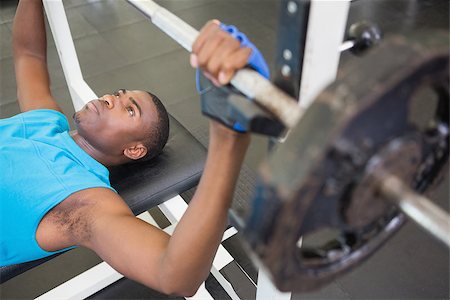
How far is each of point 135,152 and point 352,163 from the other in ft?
3.43

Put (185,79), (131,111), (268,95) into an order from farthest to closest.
Result: 1. (185,79)
2. (131,111)
3. (268,95)

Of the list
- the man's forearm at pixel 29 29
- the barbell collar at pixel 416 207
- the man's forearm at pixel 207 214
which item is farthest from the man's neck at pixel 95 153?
the barbell collar at pixel 416 207

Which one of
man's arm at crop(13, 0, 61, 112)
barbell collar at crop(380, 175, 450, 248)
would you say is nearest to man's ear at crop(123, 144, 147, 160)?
man's arm at crop(13, 0, 61, 112)

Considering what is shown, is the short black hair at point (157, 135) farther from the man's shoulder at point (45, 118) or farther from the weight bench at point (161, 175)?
the man's shoulder at point (45, 118)

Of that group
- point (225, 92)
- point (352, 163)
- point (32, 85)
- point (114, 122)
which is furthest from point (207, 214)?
point (32, 85)

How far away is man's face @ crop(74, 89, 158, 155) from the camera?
4.34 feet

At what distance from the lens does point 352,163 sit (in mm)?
424

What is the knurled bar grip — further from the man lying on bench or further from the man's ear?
the man's ear

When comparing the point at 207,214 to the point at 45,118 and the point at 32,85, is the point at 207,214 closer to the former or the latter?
the point at 45,118

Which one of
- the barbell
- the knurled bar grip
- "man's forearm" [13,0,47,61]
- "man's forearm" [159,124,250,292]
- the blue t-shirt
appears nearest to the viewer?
the barbell

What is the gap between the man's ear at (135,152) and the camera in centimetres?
137

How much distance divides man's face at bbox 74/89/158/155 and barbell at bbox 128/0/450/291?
86 centimetres

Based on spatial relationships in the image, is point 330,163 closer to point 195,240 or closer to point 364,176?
point 364,176

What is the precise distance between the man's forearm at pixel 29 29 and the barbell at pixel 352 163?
1.28m
